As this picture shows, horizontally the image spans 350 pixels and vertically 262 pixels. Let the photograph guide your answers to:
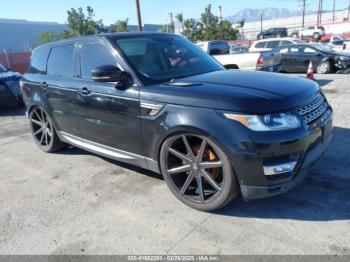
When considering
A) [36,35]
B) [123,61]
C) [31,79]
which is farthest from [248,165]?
[36,35]

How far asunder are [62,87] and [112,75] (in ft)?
4.64

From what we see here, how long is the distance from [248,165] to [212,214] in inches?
28.6

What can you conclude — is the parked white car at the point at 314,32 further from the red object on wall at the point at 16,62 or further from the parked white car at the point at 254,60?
the parked white car at the point at 254,60

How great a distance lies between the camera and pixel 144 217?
3.39 meters

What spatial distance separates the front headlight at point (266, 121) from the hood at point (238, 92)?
5 cm

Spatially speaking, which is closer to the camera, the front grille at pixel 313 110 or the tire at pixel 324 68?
the front grille at pixel 313 110

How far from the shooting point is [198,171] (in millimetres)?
3312

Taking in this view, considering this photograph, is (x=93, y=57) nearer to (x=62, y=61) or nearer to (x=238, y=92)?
(x=62, y=61)

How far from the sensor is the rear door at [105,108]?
367 centimetres

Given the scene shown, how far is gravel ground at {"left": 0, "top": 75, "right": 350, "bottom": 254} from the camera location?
2.88 m

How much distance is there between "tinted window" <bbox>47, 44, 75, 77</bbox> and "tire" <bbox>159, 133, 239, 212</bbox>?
6.51 ft

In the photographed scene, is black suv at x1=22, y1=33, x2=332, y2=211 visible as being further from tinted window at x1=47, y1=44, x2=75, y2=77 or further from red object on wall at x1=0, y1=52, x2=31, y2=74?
red object on wall at x1=0, y1=52, x2=31, y2=74

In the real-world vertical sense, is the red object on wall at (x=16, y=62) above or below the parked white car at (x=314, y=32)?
above

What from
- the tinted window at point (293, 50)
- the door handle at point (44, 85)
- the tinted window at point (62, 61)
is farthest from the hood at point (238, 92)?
the tinted window at point (293, 50)
